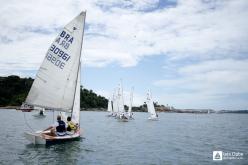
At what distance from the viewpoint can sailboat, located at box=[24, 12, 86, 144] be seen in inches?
1058

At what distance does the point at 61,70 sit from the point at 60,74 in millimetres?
323

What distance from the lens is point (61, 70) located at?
2761cm

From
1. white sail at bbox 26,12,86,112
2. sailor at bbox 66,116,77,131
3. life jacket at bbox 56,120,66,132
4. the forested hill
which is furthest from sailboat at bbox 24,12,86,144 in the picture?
the forested hill

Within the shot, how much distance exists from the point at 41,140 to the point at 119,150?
6.69m

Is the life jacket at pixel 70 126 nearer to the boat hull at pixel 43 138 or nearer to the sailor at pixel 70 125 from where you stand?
the sailor at pixel 70 125

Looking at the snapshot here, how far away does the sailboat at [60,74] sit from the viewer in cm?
2688

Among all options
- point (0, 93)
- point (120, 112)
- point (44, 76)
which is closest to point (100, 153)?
point (44, 76)

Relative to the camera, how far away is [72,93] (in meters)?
28.2

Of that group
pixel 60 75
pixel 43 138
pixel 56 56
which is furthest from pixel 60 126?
pixel 56 56

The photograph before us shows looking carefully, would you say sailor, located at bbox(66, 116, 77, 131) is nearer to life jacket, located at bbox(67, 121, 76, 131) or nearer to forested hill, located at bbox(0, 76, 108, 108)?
life jacket, located at bbox(67, 121, 76, 131)

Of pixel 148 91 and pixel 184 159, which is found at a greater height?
pixel 148 91

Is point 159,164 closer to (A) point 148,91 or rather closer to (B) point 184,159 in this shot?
(B) point 184,159

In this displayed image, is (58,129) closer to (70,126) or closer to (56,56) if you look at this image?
(70,126)

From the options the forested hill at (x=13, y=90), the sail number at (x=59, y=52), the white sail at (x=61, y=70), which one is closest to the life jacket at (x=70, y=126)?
the white sail at (x=61, y=70)
